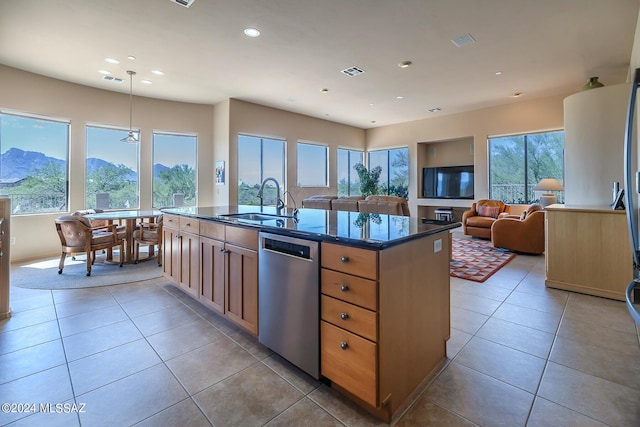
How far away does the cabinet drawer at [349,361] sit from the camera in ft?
4.70

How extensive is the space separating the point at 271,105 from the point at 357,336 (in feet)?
21.9

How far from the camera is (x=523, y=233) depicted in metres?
5.32

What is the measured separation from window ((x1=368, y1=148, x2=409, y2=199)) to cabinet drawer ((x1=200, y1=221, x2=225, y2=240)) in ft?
24.1

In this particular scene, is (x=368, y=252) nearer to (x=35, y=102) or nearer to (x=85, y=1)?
(x=85, y=1)

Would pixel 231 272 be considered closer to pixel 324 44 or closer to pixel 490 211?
pixel 324 44

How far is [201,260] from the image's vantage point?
9.14ft

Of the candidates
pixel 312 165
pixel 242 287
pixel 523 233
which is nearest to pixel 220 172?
pixel 312 165

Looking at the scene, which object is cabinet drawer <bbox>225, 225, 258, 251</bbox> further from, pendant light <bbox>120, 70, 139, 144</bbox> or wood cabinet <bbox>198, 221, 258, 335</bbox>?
pendant light <bbox>120, 70, 139, 144</bbox>

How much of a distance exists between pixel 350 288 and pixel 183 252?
7.53 feet

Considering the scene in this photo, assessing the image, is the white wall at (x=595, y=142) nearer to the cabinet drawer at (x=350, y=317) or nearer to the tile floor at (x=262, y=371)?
the tile floor at (x=262, y=371)

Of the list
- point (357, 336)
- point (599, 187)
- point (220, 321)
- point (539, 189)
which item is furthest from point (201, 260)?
point (539, 189)

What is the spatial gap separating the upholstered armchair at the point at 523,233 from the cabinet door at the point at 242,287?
5.23 metres

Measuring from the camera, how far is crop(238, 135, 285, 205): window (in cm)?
703

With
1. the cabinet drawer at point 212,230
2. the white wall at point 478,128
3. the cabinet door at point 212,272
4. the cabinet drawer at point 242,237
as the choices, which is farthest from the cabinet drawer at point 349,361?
the white wall at point 478,128
